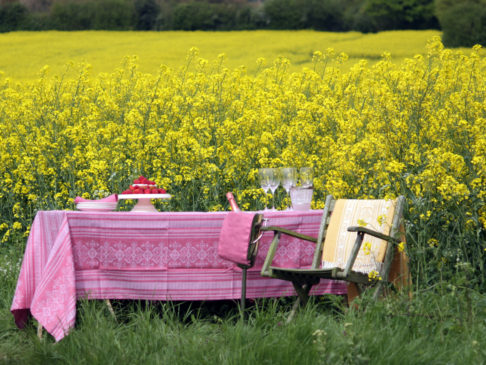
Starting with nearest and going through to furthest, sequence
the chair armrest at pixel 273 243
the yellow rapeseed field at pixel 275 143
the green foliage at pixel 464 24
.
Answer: the chair armrest at pixel 273 243, the yellow rapeseed field at pixel 275 143, the green foliage at pixel 464 24

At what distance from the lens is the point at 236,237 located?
344 centimetres

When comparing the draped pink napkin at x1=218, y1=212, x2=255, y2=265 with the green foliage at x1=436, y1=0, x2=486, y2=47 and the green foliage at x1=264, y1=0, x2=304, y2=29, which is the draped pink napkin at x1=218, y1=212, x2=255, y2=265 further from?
the green foliage at x1=264, y1=0, x2=304, y2=29

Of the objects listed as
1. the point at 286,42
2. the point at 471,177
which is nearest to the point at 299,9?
the point at 286,42

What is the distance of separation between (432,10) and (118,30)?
9.01 meters

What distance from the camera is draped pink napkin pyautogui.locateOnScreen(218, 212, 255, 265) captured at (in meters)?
3.42

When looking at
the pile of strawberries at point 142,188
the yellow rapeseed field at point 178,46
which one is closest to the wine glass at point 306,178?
the pile of strawberries at point 142,188

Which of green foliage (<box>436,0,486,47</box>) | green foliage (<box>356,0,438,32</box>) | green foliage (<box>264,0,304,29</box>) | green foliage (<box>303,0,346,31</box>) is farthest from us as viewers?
green foliage (<box>264,0,304,29</box>)

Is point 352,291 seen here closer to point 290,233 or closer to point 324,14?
point 290,233

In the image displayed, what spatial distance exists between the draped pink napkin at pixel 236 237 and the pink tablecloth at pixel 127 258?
0.16m

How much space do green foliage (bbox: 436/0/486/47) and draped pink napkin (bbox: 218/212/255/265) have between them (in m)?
14.5

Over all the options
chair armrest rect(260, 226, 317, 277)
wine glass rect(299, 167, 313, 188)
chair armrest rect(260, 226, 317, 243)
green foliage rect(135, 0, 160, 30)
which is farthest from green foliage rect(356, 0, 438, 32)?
chair armrest rect(260, 226, 317, 277)

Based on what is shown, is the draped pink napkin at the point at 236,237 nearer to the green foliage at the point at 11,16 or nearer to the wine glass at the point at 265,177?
the wine glass at the point at 265,177

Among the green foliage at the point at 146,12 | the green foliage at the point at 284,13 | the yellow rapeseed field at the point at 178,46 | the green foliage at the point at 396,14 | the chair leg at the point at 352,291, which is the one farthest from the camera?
the green foliage at the point at 146,12

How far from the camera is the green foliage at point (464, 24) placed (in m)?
16.8
